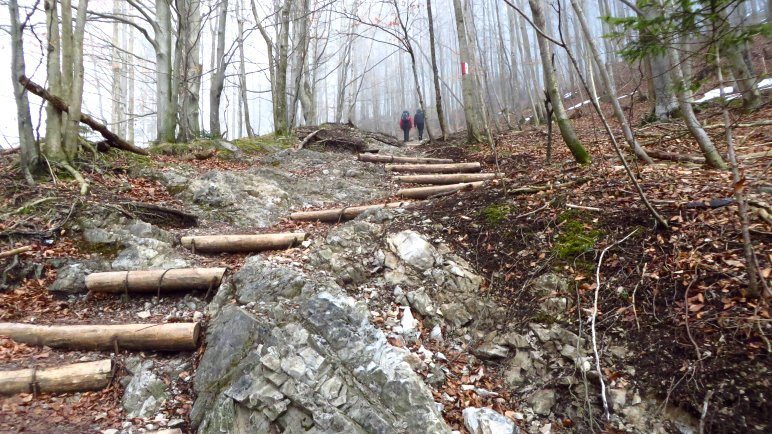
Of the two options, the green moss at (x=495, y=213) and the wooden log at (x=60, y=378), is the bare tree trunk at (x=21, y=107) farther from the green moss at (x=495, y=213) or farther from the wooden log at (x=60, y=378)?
the green moss at (x=495, y=213)

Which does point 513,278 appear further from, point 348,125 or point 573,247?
point 348,125

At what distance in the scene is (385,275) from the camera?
3.99 m

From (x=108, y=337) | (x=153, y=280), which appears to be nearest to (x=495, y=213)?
(x=153, y=280)

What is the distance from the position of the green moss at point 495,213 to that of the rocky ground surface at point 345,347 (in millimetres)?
237

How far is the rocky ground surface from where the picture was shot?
8.74ft

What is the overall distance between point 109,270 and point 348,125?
11.5 metres

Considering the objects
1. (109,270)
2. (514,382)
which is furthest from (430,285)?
(109,270)

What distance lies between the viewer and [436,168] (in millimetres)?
8602

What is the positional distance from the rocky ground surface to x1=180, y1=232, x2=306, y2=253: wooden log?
129 millimetres

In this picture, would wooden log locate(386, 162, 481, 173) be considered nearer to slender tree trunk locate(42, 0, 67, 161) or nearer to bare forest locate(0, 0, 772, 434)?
bare forest locate(0, 0, 772, 434)

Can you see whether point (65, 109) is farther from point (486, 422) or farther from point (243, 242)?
point (486, 422)

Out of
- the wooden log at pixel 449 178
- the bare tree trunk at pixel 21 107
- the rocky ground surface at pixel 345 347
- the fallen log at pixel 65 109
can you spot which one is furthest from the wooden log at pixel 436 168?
the bare tree trunk at pixel 21 107

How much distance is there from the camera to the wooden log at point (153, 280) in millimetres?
4020

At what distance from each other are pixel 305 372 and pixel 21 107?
5792 millimetres
